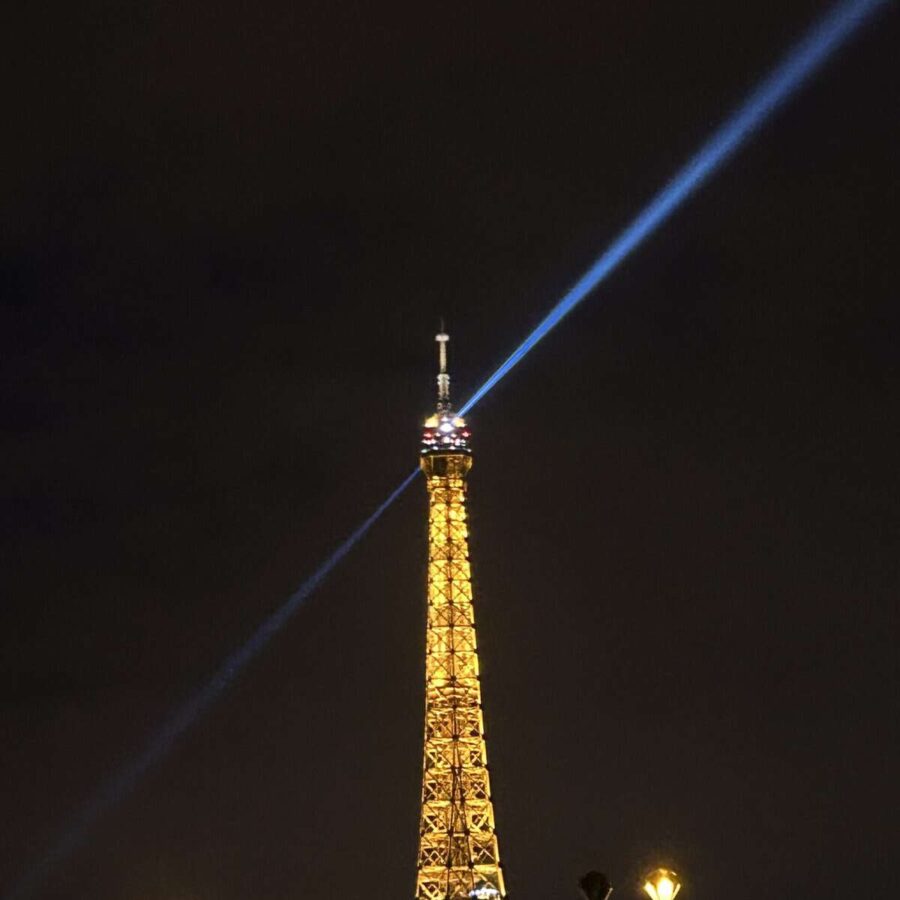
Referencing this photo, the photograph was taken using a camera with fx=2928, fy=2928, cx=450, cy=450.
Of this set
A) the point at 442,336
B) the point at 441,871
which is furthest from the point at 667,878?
the point at 442,336

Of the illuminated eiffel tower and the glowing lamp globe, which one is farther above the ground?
the illuminated eiffel tower

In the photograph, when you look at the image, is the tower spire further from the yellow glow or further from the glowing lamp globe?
the glowing lamp globe

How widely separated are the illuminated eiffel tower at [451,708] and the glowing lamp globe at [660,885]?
6121cm

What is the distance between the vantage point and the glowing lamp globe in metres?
43.5

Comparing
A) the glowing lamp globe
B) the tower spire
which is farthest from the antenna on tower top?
the glowing lamp globe

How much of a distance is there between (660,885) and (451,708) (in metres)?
65.7

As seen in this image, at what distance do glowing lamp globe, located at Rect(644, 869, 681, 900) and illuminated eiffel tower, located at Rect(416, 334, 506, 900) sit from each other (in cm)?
6121

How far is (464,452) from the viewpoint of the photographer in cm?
11294

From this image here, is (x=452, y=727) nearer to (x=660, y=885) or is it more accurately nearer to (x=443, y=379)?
(x=443, y=379)

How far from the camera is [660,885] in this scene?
143 feet

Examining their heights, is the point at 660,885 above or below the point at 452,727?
below

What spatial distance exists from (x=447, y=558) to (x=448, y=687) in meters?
5.26

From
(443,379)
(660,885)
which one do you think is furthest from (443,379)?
(660,885)

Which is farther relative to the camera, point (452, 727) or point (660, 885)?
point (452, 727)
